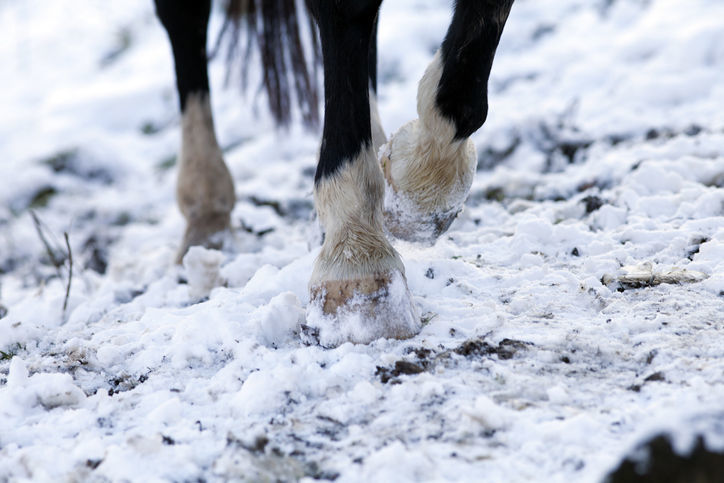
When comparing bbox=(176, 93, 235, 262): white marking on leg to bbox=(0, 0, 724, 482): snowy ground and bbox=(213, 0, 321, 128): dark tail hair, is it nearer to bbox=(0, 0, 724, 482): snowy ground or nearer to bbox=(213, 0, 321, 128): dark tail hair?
bbox=(0, 0, 724, 482): snowy ground

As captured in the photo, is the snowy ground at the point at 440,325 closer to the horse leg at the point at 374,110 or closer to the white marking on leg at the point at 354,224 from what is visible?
the white marking on leg at the point at 354,224

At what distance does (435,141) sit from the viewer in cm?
180

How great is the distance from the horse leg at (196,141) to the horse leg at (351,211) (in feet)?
3.75

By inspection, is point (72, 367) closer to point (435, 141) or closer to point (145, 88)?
point (435, 141)

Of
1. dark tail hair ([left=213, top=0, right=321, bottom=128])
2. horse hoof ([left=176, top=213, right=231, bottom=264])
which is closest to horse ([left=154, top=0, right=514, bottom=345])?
horse hoof ([left=176, top=213, right=231, bottom=264])

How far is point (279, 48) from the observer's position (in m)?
3.29

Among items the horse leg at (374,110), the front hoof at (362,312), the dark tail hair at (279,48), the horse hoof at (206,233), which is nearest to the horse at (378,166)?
the front hoof at (362,312)

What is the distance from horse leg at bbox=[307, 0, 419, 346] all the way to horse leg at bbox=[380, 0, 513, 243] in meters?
0.20

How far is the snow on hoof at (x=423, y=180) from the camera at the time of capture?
6.01ft

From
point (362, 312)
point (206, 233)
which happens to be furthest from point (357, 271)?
point (206, 233)

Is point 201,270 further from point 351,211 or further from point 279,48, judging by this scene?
point 279,48

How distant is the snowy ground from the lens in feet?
3.67

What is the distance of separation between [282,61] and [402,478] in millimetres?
2624

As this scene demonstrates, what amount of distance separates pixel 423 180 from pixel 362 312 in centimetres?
51
